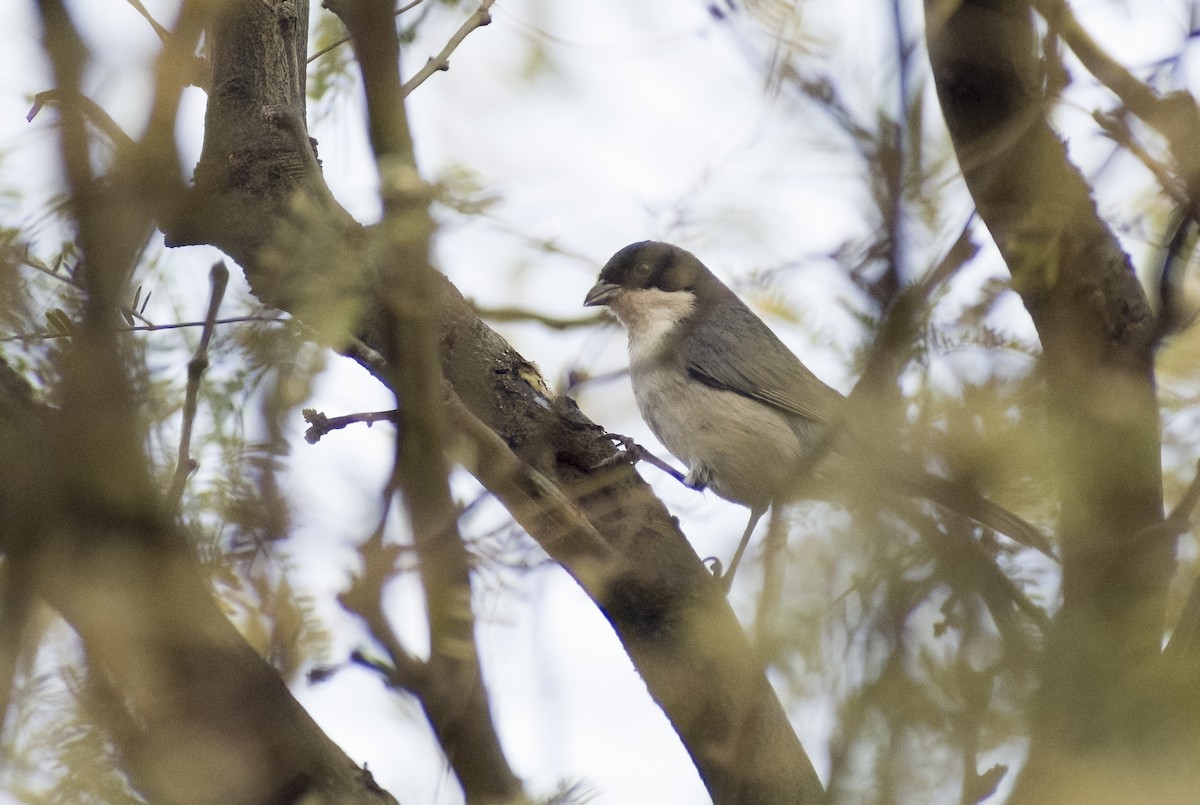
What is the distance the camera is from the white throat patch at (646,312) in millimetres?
6668

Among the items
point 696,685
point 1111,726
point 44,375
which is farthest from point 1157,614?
point 44,375

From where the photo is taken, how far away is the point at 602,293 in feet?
21.7

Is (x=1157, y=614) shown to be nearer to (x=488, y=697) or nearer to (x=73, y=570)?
(x=488, y=697)

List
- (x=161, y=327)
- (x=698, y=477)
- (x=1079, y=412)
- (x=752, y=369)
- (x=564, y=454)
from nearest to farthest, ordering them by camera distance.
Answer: (x=161, y=327), (x=1079, y=412), (x=564, y=454), (x=698, y=477), (x=752, y=369)

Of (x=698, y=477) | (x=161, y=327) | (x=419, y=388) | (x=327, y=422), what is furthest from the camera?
(x=698, y=477)

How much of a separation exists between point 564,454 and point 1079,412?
1662mm

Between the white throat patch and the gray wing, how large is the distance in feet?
0.74

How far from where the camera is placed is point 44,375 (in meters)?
2.50

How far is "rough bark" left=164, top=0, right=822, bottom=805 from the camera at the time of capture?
10.8 feet

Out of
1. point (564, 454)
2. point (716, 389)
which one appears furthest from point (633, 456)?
point (716, 389)

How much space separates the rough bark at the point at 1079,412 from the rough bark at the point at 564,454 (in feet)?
2.54

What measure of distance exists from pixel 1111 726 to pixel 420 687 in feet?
6.21

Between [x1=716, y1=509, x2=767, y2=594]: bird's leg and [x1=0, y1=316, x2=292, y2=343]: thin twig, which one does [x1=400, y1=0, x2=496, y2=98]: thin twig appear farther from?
[x1=716, y1=509, x2=767, y2=594]: bird's leg

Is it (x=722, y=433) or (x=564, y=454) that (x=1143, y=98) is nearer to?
(x=564, y=454)
